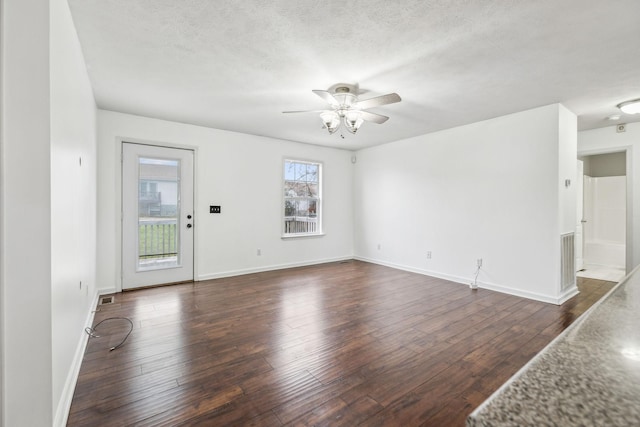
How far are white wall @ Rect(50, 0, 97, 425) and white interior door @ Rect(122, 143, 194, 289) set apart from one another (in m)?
1.84

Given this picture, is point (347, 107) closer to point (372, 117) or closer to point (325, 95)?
point (372, 117)

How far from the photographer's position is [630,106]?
11.6 feet

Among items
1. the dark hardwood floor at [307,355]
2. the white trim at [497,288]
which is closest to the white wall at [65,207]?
the dark hardwood floor at [307,355]

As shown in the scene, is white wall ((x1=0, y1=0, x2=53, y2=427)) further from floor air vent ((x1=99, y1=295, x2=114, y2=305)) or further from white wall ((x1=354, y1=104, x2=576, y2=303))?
white wall ((x1=354, y1=104, x2=576, y2=303))

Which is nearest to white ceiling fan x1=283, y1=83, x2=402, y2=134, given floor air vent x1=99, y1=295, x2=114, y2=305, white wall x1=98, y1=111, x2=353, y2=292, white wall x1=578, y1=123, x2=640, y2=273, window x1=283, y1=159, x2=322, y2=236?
white wall x1=98, y1=111, x2=353, y2=292

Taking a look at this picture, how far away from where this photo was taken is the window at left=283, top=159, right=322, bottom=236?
593cm

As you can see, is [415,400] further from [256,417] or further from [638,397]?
[638,397]

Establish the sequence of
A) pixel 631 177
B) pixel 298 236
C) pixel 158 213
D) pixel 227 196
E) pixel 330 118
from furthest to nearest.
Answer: pixel 298 236, pixel 227 196, pixel 158 213, pixel 631 177, pixel 330 118

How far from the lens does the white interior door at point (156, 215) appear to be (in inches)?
167

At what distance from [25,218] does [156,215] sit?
3.41 meters

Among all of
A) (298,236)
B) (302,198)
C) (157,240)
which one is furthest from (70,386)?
(302,198)

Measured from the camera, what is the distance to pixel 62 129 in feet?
5.88

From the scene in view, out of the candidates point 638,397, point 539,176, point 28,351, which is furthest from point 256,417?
point 539,176

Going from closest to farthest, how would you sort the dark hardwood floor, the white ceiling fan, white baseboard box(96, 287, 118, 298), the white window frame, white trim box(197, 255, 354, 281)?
the dark hardwood floor → the white ceiling fan → white baseboard box(96, 287, 118, 298) → white trim box(197, 255, 354, 281) → the white window frame
